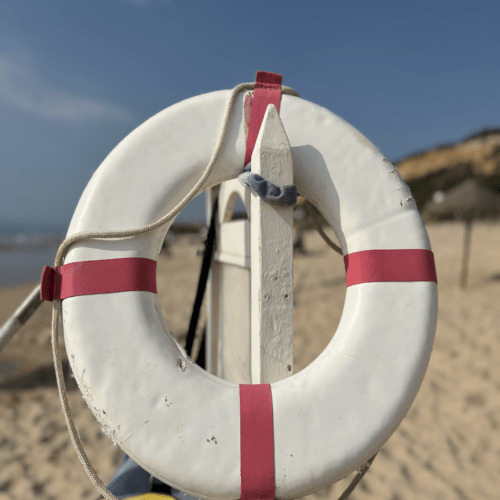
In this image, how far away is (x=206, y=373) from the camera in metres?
0.89

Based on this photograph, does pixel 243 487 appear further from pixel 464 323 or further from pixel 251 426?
pixel 464 323

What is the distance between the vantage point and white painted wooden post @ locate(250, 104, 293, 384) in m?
0.87

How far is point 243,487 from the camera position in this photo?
2.57 ft

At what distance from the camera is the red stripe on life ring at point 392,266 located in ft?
3.08

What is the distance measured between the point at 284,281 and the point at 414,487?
158 cm

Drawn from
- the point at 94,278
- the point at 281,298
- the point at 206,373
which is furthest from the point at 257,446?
the point at 94,278

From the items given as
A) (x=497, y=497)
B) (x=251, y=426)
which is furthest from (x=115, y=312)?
(x=497, y=497)

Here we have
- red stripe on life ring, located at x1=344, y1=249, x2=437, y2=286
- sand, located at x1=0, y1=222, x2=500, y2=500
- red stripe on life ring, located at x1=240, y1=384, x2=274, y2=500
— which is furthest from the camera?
sand, located at x1=0, y1=222, x2=500, y2=500

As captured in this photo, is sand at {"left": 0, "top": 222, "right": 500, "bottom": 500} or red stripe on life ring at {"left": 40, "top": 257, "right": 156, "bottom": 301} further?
sand at {"left": 0, "top": 222, "right": 500, "bottom": 500}

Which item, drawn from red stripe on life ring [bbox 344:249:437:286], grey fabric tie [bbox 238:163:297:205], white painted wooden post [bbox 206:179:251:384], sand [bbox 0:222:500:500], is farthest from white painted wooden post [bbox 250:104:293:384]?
sand [bbox 0:222:500:500]

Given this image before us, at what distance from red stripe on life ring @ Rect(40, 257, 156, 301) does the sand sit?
1250mm

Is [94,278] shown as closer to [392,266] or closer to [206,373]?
[206,373]

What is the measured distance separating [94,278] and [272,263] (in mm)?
423

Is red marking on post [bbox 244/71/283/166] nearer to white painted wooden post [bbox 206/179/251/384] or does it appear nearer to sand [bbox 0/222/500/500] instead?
white painted wooden post [bbox 206/179/251/384]
